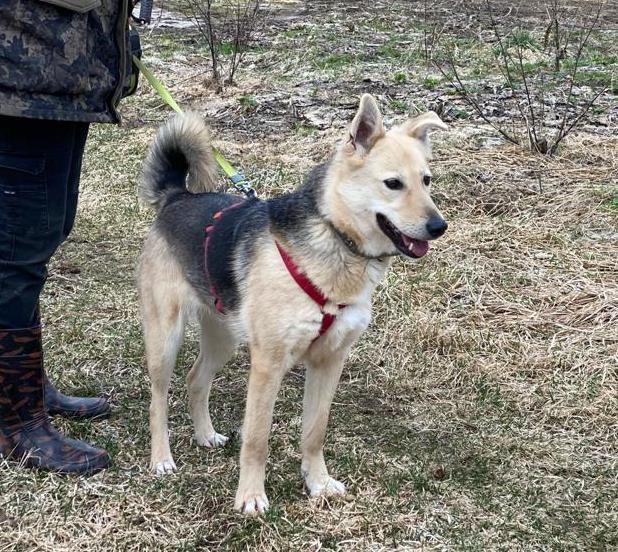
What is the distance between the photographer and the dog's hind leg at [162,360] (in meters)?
3.16

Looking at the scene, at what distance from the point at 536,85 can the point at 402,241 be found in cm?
554

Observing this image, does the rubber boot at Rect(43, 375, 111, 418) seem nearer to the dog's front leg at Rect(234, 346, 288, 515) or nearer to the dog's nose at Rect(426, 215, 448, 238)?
the dog's front leg at Rect(234, 346, 288, 515)

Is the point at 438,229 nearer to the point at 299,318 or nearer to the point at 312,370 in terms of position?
the point at 299,318

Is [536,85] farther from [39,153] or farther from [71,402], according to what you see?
[39,153]

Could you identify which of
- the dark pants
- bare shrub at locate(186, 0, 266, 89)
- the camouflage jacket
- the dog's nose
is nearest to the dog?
the dog's nose

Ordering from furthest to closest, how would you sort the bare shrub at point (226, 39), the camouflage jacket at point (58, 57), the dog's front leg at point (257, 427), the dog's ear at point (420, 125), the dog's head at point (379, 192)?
1. the bare shrub at point (226, 39)
2. the dog's ear at point (420, 125)
3. the dog's front leg at point (257, 427)
4. the dog's head at point (379, 192)
5. the camouflage jacket at point (58, 57)

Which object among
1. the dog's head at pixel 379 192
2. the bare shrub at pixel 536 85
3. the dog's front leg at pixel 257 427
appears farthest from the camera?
the bare shrub at pixel 536 85

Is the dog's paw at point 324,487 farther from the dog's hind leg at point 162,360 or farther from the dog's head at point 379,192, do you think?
the dog's head at point 379,192

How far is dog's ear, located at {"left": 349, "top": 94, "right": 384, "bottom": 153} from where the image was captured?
2770 mm

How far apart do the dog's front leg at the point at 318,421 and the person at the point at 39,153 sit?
2.65 feet

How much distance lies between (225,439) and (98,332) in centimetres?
121

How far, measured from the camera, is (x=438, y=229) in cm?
266

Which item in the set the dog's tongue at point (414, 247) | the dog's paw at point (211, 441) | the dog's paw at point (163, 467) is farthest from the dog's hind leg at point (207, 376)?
the dog's tongue at point (414, 247)

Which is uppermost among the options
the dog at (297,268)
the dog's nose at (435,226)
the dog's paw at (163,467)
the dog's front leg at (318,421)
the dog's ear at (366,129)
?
the dog's ear at (366,129)
